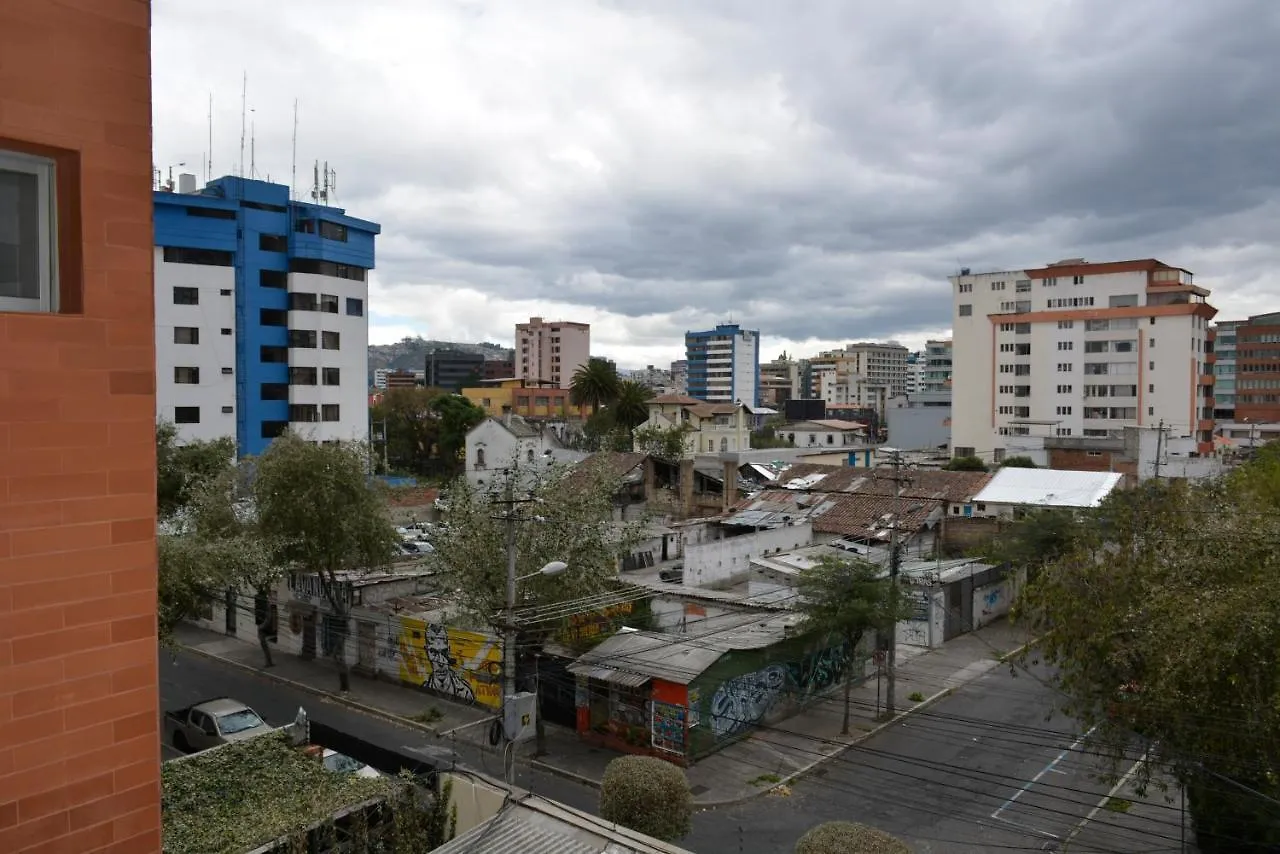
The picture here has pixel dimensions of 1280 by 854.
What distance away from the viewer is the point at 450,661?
81.9ft

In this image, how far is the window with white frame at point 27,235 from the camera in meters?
4.08

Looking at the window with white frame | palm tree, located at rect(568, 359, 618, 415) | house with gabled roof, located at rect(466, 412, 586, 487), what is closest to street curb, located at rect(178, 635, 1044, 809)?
the window with white frame

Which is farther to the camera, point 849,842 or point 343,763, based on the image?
point 343,763

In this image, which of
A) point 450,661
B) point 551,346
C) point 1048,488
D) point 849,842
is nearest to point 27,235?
point 849,842

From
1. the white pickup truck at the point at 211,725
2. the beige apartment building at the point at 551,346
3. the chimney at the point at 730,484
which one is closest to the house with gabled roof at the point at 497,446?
the chimney at the point at 730,484

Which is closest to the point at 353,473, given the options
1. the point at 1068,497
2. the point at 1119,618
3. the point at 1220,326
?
the point at 1119,618

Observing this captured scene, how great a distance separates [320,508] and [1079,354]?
65853 mm

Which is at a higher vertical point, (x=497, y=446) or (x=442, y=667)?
(x=497, y=446)

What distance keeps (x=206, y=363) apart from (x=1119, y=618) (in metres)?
49.9

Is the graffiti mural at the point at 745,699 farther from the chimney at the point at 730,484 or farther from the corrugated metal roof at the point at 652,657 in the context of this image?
the chimney at the point at 730,484

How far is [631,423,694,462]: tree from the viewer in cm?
6512

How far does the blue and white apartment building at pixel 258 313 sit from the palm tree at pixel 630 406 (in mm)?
21125

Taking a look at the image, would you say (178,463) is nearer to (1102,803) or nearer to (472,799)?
(472,799)

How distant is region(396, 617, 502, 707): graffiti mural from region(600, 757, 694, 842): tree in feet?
28.4
